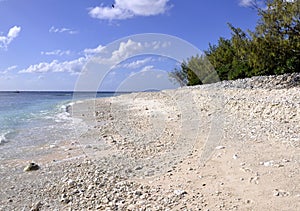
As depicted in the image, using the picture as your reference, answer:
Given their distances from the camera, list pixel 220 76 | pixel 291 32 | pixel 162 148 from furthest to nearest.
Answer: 1. pixel 220 76
2. pixel 291 32
3. pixel 162 148

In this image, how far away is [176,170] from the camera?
6.26 metres

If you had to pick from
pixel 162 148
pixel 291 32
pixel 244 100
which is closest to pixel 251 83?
pixel 291 32

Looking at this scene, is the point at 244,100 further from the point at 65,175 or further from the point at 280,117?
the point at 65,175

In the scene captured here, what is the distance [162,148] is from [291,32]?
1290cm

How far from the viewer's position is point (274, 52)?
18141mm

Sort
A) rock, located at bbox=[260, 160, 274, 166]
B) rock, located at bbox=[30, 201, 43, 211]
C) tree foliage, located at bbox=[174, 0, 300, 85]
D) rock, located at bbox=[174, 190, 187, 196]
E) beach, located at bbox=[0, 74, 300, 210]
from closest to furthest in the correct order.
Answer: beach, located at bbox=[0, 74, 300, 210] < rock, located at bbox=[174, 190, 187, 196] < rock, located at bbox=[30, 201, 43, 211] < rock, located at bbox=[260, 160, 274, 166] < tree foliage, located at bbox=[174, 0, 300, 85]

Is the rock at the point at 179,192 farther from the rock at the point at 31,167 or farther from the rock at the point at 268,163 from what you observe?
the rock at the point at 31,167

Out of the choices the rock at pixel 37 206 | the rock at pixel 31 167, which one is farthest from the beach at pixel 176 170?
the rock at pixel 31 167

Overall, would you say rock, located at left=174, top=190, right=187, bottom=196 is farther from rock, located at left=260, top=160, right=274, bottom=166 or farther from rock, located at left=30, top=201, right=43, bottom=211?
rock, located at left=30, top=201, right=43, bottom=211

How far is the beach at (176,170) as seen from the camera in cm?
464

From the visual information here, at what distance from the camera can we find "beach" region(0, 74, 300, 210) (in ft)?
15.2

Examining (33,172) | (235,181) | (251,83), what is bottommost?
(33,172)

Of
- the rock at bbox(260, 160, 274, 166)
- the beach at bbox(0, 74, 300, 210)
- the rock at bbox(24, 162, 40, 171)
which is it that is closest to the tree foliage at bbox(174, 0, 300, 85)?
the beach at bbox(0, 74, 300, 210)

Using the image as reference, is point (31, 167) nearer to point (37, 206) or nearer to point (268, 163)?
point (37, 206)
